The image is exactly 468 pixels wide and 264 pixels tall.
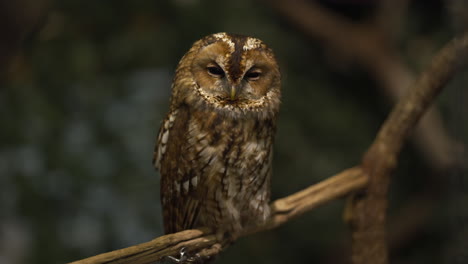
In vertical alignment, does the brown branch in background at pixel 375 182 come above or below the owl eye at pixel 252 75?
below

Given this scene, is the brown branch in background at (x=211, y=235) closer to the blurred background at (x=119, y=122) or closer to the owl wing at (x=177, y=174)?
the owl wing at (x=177, y=174)

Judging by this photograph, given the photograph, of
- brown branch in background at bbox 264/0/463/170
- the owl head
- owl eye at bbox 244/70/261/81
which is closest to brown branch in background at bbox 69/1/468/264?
the owl head

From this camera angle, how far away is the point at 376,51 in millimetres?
3121

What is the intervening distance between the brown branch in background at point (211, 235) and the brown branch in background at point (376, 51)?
1.49m

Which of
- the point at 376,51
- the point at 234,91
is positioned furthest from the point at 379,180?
the point at 376,51

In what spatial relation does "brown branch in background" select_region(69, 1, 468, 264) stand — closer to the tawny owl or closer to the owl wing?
the tawny owl

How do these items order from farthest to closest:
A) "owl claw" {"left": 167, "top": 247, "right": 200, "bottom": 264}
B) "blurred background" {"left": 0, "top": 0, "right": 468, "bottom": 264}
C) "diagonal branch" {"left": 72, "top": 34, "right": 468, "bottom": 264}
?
"blurred background" {"left": 0, "top": 0, "right": 468, "bottom": 264}
"diagonal branch" {"left": 72, "top": 34, "right": 468, "bottom": 264}
"owl claw" {"left": 167, "top": 247, "right": 200, "bottom": 264}

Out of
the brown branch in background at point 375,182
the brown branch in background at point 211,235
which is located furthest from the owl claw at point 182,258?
the brown branch in background at point 375,182

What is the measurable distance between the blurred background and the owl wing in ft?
2.09

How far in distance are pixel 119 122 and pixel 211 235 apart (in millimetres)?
982

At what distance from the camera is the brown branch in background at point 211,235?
3.99ft

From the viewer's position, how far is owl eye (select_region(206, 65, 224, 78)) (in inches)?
51.0

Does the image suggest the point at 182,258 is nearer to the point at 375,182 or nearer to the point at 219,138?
the point at 219,138

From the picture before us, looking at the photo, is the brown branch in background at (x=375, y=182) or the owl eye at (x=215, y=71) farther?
the brown branch in background at (x=375, y=182)
